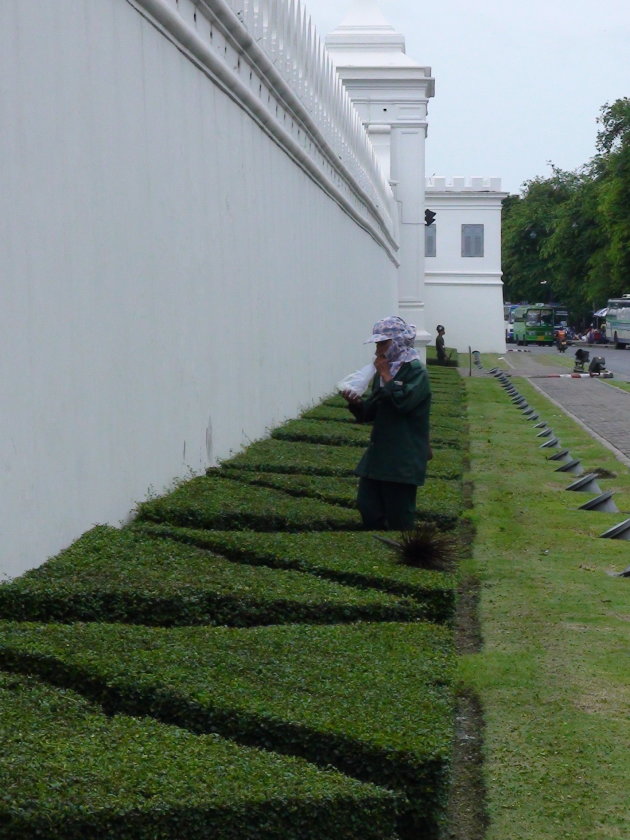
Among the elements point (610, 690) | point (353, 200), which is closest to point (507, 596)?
point (610, 690)

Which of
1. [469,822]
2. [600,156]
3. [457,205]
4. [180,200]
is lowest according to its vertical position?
[469,822]

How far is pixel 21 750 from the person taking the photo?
12.2 ft

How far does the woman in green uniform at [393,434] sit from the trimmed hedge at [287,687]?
294 cm

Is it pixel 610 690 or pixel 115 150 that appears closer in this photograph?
pixel 610 690

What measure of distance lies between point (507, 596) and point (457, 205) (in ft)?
156

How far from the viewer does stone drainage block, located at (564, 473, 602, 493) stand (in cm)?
1255

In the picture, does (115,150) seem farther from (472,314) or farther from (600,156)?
(600,156)

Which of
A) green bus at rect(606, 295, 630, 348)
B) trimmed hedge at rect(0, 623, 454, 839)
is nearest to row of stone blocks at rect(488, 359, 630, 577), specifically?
trimmed hedge at rect(0, 623, 454, 839)

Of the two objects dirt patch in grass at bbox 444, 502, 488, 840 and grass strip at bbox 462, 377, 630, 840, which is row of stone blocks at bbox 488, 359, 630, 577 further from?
dirt patch in grass at bbox 444, 502, 488, 840

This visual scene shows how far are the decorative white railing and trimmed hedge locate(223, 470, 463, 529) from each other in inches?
111

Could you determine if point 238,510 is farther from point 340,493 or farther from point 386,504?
point 340,493

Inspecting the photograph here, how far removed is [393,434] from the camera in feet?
27.1

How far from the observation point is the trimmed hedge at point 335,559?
250 inches

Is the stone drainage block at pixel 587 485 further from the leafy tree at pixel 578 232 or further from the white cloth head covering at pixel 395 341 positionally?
the leafy tree at pixel 578 232
